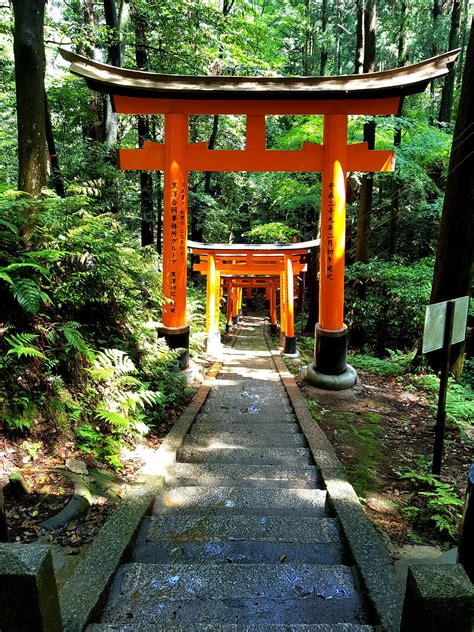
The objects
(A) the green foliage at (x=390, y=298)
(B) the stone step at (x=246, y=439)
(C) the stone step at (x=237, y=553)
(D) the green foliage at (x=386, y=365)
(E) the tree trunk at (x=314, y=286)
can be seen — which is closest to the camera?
(C) the stone step at (x=237, y=553)

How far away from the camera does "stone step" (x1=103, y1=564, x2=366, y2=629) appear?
84.4 inches

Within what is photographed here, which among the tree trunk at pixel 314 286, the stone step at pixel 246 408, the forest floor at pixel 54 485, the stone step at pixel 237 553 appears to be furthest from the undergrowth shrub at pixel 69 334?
the tree trunk at pixel 314 286

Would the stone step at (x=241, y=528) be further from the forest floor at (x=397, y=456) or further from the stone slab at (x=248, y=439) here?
the stone slab at (x=248, y=439)

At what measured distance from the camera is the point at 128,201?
14945 millimetres

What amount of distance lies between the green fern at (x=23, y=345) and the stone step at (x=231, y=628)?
2101mm

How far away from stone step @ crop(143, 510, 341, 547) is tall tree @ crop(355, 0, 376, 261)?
9.98 m

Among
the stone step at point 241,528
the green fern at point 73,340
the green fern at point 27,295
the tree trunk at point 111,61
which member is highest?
the tree trunk at point 111,61

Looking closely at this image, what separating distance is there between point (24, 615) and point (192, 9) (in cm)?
1363

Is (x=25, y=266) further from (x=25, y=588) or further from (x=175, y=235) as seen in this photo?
(x=175, y=235)

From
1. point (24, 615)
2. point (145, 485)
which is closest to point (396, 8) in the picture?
point (145, 485)

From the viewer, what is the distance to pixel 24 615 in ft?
5.27

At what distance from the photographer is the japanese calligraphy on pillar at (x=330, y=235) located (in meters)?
7.00

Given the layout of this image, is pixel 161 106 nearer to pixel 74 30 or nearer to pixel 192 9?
pixel 74 30

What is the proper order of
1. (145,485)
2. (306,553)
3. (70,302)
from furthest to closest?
(70,302) < (145,485) < (306,553)
